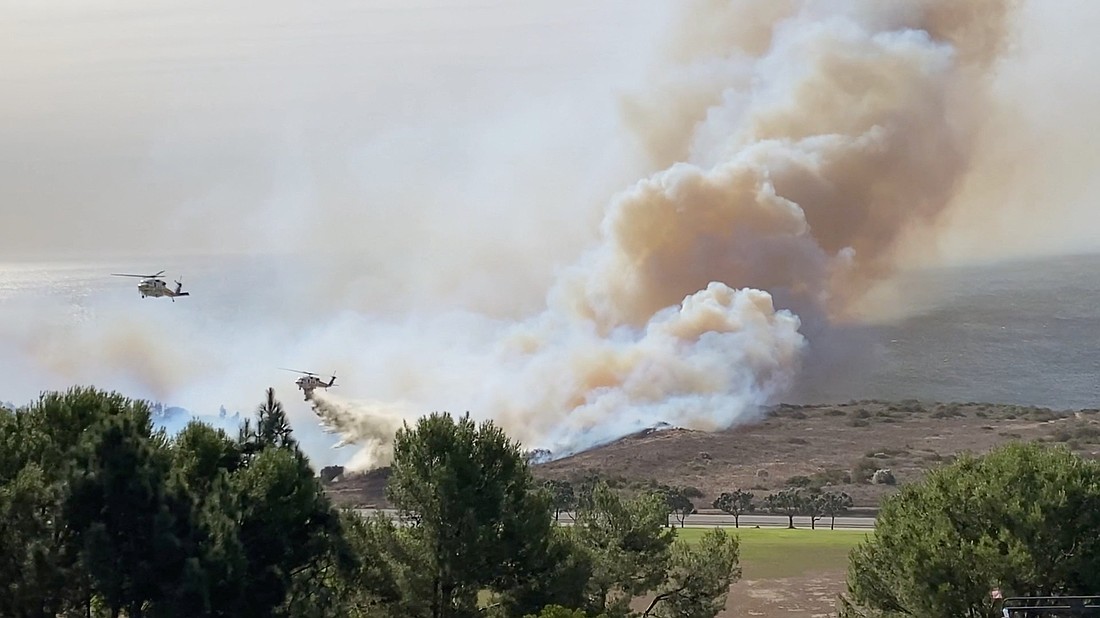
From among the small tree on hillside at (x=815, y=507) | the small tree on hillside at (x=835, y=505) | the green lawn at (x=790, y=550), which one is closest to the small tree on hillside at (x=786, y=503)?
the small tree on hillside at (x=815, y=507)

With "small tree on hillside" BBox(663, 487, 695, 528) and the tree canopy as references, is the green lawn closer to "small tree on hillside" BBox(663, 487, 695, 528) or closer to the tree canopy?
"small tree on hillside" BBox(663, 487, 695, 528)

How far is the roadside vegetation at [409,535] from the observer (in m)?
21.4

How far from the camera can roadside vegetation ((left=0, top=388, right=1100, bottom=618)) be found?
21.4 meters

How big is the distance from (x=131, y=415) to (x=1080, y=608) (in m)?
19.5

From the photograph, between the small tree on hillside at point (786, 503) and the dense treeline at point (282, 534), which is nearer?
the dense treeline at point (282, 534)

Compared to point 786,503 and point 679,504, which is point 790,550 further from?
point 786,503

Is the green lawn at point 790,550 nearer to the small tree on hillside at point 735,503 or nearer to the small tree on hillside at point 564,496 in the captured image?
the small tree on hillside at point 564,496

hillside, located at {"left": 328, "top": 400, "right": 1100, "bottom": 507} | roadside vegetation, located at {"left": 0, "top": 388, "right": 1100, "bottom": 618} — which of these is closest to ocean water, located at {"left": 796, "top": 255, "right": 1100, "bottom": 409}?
hillside, located at {"left": 328, "top": 400, "right": 1100, "bottom": 507}

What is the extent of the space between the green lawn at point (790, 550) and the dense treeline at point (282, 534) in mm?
13964

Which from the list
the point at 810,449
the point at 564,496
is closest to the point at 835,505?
the point at 564,496

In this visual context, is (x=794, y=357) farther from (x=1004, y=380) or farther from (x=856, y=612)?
(x=856, y=612)

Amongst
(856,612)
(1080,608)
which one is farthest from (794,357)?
(1080,608)

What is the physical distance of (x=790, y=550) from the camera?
158 ft

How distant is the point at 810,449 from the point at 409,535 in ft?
186
